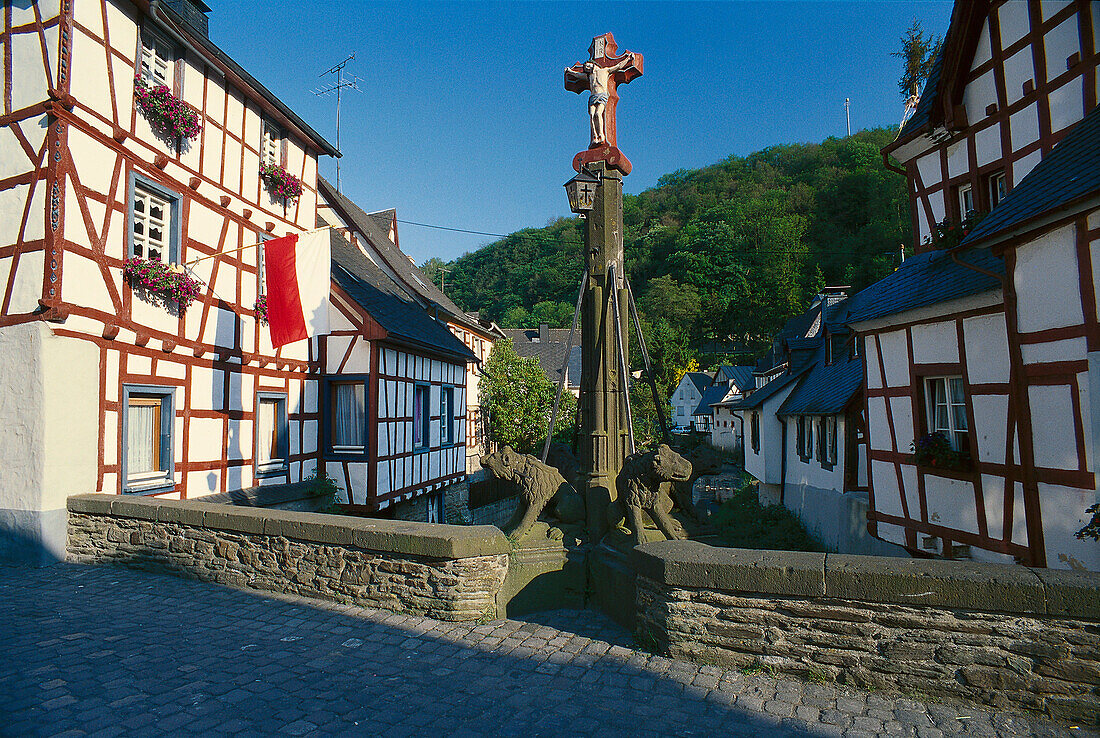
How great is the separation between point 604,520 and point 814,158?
68.3m

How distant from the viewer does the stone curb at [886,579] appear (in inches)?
148

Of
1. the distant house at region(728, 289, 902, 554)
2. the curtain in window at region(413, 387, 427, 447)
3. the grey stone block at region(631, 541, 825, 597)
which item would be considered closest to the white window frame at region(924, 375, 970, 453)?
the distant house at region(728, 289, 902, 554)

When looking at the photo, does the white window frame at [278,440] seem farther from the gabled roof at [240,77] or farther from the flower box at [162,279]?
the gabled roof at [240,77]

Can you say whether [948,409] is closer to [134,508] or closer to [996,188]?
[996,188]

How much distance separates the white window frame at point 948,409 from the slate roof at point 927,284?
1.10m

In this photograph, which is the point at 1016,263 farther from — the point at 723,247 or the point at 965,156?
the point at 723,247

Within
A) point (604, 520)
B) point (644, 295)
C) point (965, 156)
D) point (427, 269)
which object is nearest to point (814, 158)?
point (644, 295)

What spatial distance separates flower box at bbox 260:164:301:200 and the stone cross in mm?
Answer: 7571

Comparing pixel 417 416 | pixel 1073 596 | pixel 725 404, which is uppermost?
pixel 725 404

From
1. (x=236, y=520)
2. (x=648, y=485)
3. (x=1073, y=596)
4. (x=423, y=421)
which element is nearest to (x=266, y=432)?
(x=423, y=421)

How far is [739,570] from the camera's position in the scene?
4.41m

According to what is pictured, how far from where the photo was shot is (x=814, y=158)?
214 feet

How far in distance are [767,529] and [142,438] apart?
15.7 meters

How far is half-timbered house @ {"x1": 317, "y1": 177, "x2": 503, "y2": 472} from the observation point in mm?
20094
